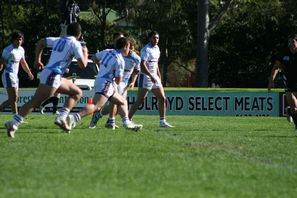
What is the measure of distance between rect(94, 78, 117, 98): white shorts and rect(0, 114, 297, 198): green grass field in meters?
0.74

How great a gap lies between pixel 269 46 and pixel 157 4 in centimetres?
840

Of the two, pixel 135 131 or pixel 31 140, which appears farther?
pixel 135 131

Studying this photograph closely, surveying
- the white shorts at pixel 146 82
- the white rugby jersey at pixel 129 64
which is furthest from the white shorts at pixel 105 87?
the white shorts at pixel 146 82

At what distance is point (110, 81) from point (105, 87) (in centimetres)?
16

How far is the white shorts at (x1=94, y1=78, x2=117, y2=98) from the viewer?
14.3 metres

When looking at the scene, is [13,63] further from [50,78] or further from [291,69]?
[291,69]

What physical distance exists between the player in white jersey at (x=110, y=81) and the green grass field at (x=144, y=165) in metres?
0.57

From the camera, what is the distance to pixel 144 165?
9.65 m

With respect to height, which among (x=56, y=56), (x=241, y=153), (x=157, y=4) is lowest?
(x=241, y=153)

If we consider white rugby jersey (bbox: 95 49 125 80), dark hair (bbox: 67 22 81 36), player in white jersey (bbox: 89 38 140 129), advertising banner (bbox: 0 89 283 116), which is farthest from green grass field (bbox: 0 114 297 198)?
advertising banner (bbox: 0 89 283 116)

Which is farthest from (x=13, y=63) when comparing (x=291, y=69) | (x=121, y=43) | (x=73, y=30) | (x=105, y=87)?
(x=291, y=69)

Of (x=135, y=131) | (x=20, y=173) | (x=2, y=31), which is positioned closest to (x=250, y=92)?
(x=135, y=131)

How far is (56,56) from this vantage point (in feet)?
43.4

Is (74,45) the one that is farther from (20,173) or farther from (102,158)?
(20,173)
